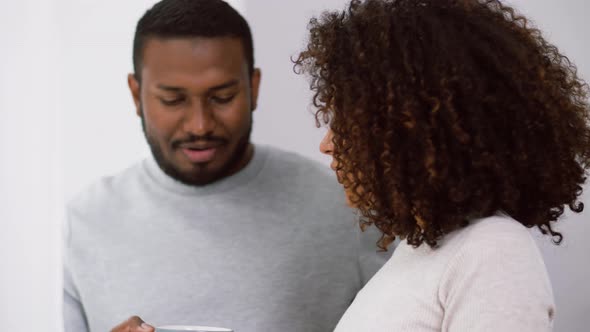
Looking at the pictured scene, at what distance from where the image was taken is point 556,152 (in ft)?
3.51

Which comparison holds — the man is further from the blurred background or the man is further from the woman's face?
the woman's face

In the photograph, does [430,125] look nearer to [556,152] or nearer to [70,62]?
[556,152]

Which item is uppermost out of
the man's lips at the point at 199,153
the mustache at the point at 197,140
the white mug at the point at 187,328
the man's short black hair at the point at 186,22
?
the man's short black hair at the point at 186,22

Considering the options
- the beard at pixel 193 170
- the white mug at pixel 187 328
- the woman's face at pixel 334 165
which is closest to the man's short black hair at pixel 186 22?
the beard at pixel 193 170

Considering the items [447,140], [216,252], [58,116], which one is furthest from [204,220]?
[447,140]

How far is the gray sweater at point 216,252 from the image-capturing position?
154 centimetres

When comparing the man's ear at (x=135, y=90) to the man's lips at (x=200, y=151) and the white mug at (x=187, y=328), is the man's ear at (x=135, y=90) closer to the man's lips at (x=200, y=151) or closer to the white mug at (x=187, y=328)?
the man's lips at (x=200, y=151)

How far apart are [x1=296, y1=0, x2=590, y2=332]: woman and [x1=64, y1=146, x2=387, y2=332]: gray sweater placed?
17.4 inches

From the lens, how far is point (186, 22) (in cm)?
153

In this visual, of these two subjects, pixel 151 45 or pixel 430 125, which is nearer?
pixel 430 125

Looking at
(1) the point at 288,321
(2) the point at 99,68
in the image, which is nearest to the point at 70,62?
(2) the point at 99,68

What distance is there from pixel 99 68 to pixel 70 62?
0.07 meters

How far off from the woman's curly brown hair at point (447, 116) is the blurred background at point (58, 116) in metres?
0.56

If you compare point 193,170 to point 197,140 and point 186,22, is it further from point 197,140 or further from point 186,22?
point 186,22
